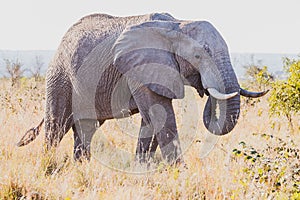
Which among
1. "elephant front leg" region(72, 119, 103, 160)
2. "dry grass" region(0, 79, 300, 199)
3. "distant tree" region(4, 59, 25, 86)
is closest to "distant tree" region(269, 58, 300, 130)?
"dry grass" region(0, 79, 300, 199)

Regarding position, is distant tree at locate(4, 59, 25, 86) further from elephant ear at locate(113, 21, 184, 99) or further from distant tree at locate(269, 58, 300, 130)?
elephant ear at locate(113, 21, 184, 99)

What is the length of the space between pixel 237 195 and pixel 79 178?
1.38m

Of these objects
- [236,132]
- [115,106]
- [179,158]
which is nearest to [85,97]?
[115,106]

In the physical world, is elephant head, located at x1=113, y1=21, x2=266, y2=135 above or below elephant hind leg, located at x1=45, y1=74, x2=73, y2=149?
above

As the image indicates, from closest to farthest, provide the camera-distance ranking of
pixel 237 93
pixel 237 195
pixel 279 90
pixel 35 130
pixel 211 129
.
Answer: pixel 237 195 < pixel 237 93 < pixel 211 129 < pixel 35 130 < pixel 279 90

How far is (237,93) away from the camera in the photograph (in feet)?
15.1

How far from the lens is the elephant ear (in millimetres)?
5086

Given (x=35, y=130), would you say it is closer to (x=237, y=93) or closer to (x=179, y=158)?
(x=179, y=158)

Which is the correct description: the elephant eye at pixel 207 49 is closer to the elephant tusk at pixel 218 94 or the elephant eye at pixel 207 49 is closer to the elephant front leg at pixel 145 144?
the elephant tusk at pixel 218 94

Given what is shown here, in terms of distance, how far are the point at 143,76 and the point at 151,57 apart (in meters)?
0.20

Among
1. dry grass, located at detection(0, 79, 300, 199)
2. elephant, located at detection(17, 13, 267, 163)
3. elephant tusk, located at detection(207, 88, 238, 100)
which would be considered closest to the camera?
dry grass, located at detection(0, 79, 300, 199)

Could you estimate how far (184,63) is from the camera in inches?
201

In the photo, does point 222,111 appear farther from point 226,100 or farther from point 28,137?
point 28,137

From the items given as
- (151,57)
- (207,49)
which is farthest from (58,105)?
(207,49)
